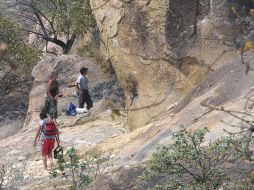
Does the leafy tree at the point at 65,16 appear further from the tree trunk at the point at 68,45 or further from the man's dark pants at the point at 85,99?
the man's dark pants at the point at 85,99

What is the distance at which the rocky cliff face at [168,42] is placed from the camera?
1217 cm

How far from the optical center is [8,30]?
20.9 metres

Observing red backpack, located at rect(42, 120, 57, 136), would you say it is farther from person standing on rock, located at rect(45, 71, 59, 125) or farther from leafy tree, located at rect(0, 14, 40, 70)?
leafy tree, located at rect(0, 14, 40, 70)

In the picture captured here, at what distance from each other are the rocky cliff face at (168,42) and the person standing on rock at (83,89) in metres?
1.59

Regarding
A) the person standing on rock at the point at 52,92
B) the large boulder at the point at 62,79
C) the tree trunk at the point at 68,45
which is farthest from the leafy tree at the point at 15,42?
the person standing on rock at the point at 52,92

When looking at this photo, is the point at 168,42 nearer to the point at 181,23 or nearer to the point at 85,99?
the point at 181,23

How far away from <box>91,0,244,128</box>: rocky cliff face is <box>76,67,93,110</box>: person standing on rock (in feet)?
5.23

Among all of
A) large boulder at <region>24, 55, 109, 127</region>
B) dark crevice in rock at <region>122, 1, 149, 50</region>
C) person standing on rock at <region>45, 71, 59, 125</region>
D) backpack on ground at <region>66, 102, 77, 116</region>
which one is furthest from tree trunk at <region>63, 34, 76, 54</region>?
dark crevice in rock at <region>122, 1, 149, 50</region>

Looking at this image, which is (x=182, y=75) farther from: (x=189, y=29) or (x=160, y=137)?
(x=160, y=137)

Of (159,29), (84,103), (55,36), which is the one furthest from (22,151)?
(55,36)

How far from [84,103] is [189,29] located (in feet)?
14.5

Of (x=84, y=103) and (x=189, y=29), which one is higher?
(x=189, y=29)

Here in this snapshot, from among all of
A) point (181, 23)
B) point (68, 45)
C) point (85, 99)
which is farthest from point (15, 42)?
point (181, 23)

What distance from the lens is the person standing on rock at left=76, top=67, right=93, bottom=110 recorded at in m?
14.8
